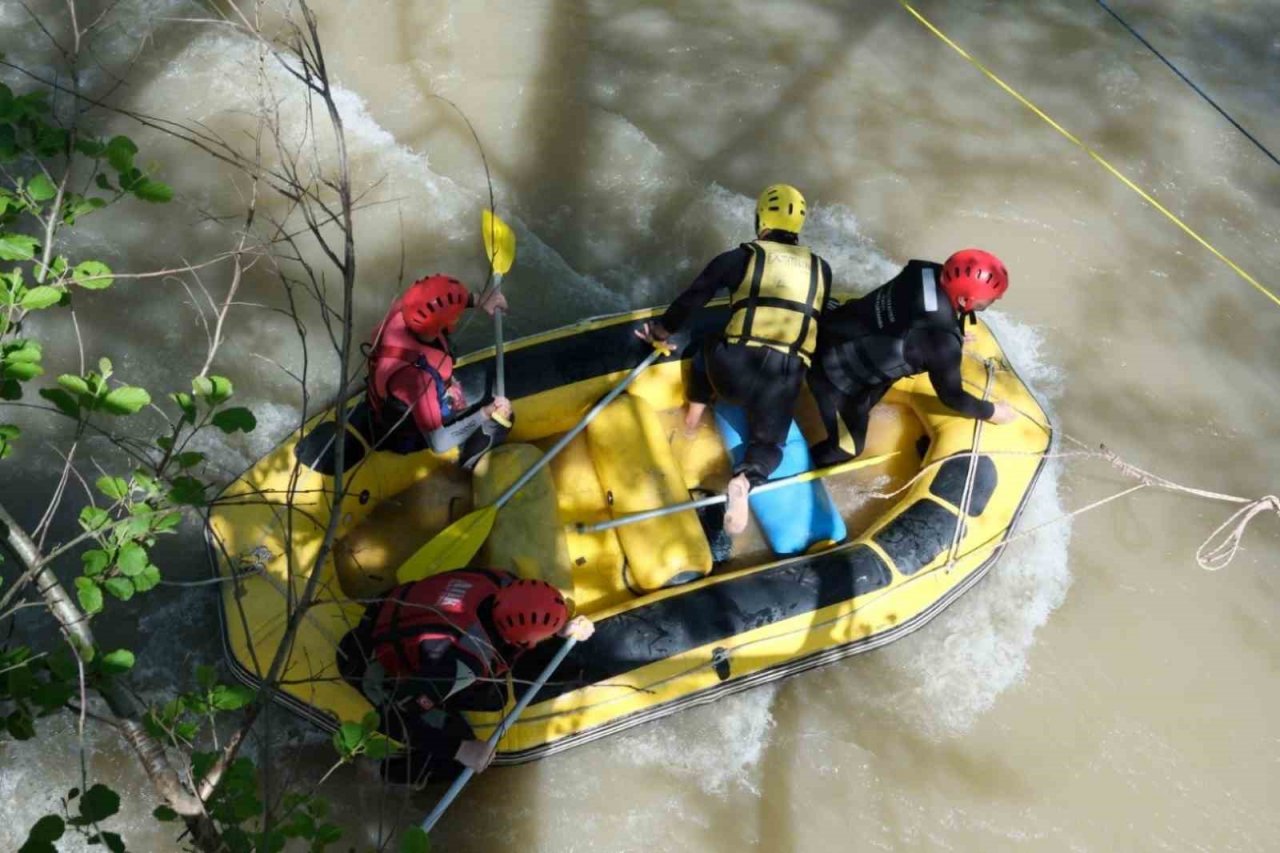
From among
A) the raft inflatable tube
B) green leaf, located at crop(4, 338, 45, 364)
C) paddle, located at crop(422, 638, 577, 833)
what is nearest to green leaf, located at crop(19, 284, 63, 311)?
green leaf, located at crop(4, 338, 45, 364)

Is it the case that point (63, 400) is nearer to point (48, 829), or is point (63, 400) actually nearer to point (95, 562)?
point (95, 562)

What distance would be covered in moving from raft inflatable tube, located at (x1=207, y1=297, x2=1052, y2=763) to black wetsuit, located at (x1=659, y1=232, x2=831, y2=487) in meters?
0.31

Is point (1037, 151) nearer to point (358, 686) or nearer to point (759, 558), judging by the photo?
point (759, 558)

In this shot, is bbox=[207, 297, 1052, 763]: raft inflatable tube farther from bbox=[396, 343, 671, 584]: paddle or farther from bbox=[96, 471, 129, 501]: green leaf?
bbox=[96, 471, 129, 501]: green leaf

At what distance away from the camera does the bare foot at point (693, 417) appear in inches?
181

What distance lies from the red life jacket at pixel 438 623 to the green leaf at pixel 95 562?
119cm

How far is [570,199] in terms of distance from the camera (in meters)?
5.86

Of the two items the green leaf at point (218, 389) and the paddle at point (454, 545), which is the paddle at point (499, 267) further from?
the green leaf at point (218, 389)

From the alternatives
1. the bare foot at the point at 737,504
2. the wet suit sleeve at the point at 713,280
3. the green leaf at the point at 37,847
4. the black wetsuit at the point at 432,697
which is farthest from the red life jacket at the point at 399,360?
the green leaf at the point at 37,847

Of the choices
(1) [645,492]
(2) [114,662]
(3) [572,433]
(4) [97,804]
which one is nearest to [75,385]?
(2) [114,662]

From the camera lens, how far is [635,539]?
4.12 m

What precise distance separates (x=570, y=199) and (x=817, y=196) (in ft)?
4.72

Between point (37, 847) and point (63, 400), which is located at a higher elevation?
point (63, 400)

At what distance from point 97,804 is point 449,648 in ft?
4.82
